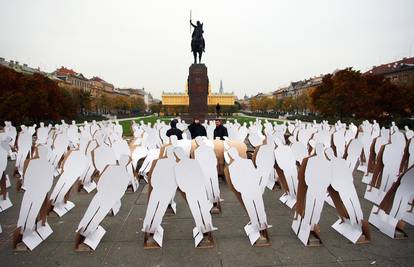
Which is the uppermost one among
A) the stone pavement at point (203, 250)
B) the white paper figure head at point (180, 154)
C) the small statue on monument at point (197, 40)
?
the small statue on monument at point (197, 40)

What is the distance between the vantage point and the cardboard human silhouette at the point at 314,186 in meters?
4.20

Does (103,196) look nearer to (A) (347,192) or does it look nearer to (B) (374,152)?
(A) (347,192)

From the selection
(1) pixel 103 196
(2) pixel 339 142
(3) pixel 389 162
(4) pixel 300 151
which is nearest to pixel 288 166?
(4) pixel 300 151

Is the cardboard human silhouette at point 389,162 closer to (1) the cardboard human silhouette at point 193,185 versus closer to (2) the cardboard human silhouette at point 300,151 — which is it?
(2) the cardboard human silhouette at point 300,151

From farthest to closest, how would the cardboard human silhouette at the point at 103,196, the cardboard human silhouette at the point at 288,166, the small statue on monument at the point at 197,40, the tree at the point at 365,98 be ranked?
the tree at the point at 365,98, the small statue on monument at the point at 197,40, the cardboard human silhouette at the point at 288,166, the cardboard human silhouette at the point at 103,196

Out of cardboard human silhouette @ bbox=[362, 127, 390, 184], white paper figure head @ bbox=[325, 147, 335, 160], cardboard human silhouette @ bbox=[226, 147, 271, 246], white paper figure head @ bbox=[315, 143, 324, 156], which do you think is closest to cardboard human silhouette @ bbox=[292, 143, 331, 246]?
white paper figure head @ bbox=[315, 143, 324, 156]

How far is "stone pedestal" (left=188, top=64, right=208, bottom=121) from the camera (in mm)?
19047

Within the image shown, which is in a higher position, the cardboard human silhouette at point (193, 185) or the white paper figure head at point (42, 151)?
the white paper figure head at point (42, 151)

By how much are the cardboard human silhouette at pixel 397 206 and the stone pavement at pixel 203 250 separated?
0.14 meters

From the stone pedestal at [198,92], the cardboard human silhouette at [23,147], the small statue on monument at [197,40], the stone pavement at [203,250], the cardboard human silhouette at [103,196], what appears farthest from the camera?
the small statue on monument at [197,40]

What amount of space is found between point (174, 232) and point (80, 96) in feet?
173

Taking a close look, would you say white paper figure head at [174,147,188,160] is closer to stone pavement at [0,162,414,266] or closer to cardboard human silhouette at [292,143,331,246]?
stone pavement at [0,162,414,266]

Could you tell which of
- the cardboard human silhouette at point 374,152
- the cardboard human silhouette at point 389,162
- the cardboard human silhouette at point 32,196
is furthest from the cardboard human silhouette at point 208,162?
the cardboard human silhouette at point 374,152

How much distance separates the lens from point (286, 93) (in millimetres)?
147125
